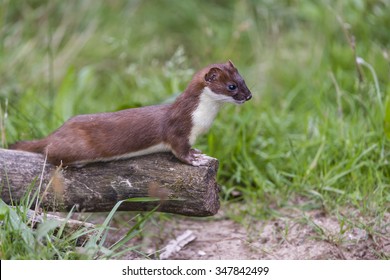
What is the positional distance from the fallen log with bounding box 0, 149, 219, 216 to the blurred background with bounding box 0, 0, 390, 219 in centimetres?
95

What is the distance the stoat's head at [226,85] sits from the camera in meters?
3.87

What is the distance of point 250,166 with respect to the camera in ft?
16.6

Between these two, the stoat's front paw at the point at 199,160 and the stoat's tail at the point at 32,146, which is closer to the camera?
the stoat's front paw at the point at 199,160

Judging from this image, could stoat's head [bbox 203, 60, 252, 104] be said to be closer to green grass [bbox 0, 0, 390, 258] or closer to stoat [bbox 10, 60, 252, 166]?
stoat [bbox 10, 60, 252, 166]

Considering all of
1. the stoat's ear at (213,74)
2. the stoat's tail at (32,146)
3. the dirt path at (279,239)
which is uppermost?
the stoat's ear at (213,74)

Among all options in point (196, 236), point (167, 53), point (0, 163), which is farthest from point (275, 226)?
point (167, 53)

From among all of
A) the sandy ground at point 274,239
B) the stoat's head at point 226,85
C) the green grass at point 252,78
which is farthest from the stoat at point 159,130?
the green grass at point 252,78

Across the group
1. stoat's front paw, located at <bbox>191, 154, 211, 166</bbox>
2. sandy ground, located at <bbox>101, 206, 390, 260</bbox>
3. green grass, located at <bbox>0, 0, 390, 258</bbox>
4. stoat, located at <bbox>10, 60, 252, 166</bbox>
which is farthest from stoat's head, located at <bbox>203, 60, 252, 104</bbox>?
green grass, located at <bbox>0, 0, 390, 258</bbox>

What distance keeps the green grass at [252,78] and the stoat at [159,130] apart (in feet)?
3.19

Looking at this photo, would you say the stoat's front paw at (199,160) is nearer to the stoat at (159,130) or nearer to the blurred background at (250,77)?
the stoat at (159,130)

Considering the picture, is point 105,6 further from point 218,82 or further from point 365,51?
point 218,82

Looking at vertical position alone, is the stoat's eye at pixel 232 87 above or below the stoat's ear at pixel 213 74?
below

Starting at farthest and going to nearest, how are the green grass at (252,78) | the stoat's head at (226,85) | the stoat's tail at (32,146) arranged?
the green grass at (252,78) < the stoat's tail at (32,146) < the stoat's head at (226,85)

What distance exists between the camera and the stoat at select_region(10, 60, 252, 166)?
12.8 ft
